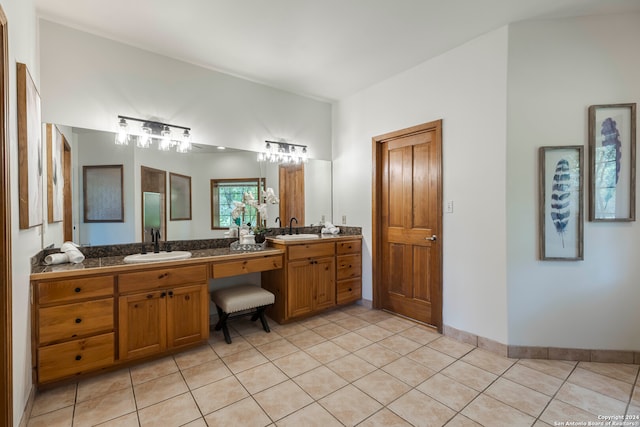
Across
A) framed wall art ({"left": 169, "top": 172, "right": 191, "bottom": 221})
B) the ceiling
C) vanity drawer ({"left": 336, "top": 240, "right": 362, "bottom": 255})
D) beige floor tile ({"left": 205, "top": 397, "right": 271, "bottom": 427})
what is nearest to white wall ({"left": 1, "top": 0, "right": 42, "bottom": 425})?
the ceiling

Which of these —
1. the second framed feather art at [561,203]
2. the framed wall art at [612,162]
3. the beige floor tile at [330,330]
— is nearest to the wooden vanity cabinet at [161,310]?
the beige floor tile at [330,330]

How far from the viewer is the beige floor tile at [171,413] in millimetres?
1648

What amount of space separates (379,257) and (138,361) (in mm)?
2567

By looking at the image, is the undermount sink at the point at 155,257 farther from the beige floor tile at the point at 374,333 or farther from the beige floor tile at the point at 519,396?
the beige floor tile at the point at 519,396

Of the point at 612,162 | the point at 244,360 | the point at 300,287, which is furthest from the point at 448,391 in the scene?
the point at 612,162

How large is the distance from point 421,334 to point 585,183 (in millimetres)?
1880

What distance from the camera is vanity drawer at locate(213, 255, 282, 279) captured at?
2.57 m

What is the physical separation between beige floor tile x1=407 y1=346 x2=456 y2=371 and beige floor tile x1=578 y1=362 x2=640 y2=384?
38.7 inches

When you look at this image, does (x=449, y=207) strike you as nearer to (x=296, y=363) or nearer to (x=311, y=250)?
(x=311, y=250)

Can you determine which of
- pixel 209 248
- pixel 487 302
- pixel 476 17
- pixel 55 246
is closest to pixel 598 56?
pixel 476 17

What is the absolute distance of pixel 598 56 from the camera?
7.32 feet

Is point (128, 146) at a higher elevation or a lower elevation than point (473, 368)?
higher

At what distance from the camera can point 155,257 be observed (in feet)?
7.93

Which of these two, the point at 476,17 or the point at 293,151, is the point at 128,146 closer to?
the point at 293,151
